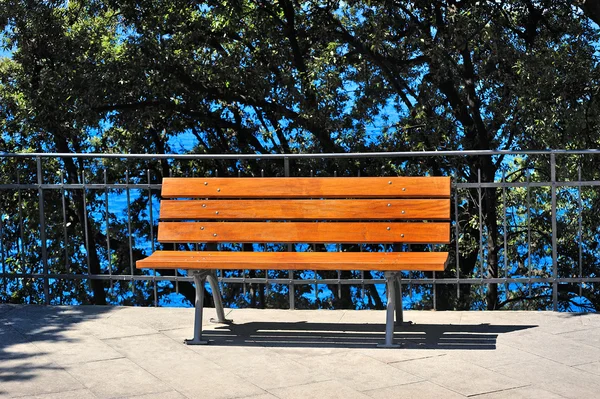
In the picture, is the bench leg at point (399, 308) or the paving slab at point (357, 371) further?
the bench leg at point (399, 308)

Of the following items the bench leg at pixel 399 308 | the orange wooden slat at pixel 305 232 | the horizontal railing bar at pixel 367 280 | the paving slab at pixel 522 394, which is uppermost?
the orange wooden slat at pixel 305 232

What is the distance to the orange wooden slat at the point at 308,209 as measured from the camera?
5855 millimetres

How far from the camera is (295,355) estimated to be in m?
5.42

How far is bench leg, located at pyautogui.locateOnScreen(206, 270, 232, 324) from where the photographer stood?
6.10m

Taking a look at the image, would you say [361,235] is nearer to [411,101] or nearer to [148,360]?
[148,360]

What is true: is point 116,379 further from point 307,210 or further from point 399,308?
point 399,308

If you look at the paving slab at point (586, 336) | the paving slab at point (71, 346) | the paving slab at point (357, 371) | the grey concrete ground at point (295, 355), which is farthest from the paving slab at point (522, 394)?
the paving slab at point (71, 346)

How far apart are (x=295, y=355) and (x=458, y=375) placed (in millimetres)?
1035

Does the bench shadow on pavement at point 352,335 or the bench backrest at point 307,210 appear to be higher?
the bench backrest at point 307,210

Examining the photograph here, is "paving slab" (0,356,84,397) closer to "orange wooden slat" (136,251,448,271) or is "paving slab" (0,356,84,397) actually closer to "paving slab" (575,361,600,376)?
"orange wooden slat" (136,251,448,271)

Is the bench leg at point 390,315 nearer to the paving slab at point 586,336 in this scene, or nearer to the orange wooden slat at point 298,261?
the orange wooden slat at point 298,261

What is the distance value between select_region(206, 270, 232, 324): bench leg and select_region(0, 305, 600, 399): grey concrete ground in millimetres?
124

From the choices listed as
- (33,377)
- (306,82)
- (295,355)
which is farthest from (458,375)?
(306,82)

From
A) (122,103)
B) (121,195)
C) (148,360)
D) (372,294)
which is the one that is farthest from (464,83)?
(148,360)
